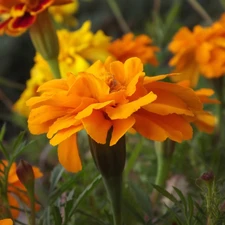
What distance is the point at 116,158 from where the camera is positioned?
1.27 ft

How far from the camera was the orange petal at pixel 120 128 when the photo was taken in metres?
0.34

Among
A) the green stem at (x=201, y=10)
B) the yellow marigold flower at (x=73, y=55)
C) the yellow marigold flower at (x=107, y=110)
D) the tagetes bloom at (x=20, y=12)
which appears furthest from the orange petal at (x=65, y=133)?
the green stem at (x=201, y=10)

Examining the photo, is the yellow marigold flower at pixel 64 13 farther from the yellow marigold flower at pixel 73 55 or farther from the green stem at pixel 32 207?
the green stem at pixel 32 207

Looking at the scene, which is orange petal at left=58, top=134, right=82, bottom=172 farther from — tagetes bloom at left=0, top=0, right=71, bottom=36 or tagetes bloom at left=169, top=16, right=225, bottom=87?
tagetes bloom at left=169, top=16, right=225, bottom=87

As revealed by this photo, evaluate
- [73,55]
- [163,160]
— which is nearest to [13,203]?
[163,160]

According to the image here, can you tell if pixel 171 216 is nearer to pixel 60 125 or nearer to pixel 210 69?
pixel 60 125

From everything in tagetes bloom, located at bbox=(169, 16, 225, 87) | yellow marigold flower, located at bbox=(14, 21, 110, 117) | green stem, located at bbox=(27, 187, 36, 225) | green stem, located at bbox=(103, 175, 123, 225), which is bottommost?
tagetes bloom, located at bbox=(169, 16, 225, 87)

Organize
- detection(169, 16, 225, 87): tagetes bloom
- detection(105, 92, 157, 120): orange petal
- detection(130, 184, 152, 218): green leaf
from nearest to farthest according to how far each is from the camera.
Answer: detection(105, 92, 157, 120): orange petal, detection(130, 184, 152, 218): green leaf, detection(169, 16, 225, 87): tagetes bloom

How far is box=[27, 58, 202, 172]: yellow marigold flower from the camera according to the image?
0.35m

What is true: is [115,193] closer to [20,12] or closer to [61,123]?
[61,123]

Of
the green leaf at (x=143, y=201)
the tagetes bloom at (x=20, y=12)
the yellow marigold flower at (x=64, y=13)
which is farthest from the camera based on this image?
the yellow marigold flower at (x=64, y=13)

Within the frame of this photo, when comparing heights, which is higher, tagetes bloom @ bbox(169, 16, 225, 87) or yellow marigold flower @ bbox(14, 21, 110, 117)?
yellow marigold flower @ bbox(14, 21, 110, 117)

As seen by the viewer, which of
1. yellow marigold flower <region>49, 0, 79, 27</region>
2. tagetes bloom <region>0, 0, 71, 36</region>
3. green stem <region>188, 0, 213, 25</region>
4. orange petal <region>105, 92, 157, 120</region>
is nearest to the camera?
orange petal <region>105, 92, 157, 120</region>

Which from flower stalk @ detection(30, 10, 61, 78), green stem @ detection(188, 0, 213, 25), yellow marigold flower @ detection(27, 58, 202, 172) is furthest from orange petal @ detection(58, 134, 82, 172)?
green stem @ detection(188, 0, 213, 25)
